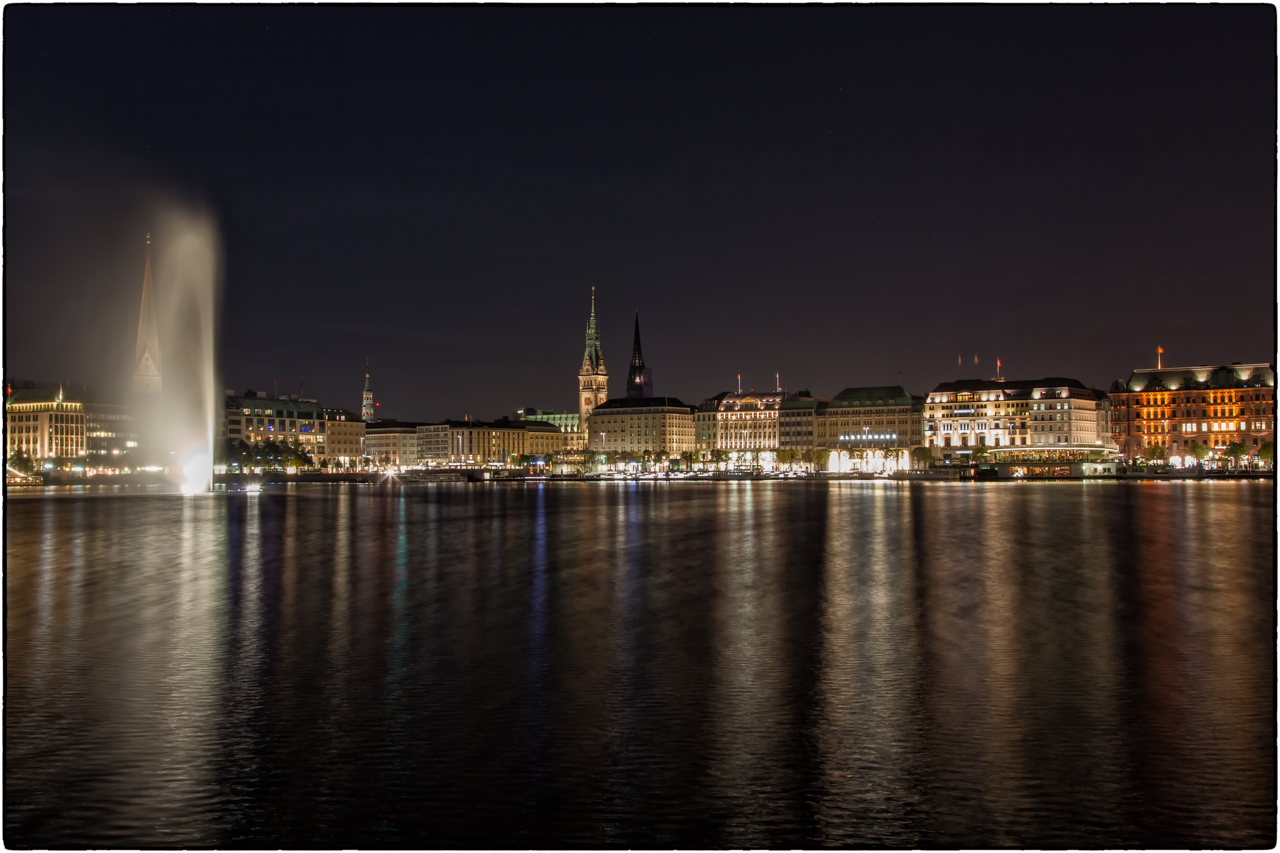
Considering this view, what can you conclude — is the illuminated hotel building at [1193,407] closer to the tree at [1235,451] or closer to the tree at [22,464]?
the tree at [1235,451]

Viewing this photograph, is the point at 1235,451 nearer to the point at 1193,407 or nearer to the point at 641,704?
the point at 1193,407

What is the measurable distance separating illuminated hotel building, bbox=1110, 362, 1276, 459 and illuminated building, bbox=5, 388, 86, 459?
178 meters

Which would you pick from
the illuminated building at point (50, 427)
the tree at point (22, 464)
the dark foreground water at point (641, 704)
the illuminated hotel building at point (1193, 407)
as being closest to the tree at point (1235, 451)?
the illuminated hotel building at point (1193, 407)

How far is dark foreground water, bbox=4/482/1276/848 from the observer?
42.8 feet

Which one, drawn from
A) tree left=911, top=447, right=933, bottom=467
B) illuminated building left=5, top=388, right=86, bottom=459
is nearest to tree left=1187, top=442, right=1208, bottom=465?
tree left=911, top=447, right=933, bottom=467

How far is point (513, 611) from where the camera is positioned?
30.0 meters

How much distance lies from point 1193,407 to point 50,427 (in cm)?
18890

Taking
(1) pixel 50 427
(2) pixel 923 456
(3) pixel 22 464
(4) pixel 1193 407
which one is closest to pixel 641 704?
(3) pixel 22 464

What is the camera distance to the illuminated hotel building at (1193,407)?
173250 millimetres

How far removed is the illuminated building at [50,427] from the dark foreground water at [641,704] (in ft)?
508

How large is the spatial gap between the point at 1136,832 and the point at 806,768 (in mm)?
4085

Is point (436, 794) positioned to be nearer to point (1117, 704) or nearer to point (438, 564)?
point (1117, 704)

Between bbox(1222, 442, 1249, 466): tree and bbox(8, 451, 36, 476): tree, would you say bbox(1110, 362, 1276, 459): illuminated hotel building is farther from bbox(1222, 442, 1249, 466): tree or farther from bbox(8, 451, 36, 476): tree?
bbox(8, 451, 36, 476): tree

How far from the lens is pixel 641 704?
61.3 feet
